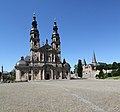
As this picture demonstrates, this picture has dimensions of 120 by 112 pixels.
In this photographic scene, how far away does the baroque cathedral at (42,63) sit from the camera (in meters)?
85.6

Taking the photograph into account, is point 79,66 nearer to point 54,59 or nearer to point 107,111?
point 54,59

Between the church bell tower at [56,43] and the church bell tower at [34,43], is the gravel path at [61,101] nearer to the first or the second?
the church bell tower at [34,43]

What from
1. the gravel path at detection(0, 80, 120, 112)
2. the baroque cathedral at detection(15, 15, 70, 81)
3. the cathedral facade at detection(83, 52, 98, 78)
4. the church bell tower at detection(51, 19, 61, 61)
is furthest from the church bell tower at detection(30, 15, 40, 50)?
the gravel path at detection(0, 80, 120, 112)

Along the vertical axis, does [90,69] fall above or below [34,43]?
below

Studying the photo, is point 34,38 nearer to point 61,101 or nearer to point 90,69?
point 90,69

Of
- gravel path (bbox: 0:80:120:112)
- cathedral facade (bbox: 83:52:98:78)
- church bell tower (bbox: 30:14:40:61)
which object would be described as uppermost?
church bell tower (bbox: 30:14:40:61)

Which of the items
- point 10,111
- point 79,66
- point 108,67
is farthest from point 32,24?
point 10,111

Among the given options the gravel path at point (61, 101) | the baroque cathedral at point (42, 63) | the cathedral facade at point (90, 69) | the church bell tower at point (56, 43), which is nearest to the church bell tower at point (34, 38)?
the baroque cathedral at point (42, 63)

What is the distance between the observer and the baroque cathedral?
85.6 m

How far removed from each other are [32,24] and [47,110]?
→ 3349 inches

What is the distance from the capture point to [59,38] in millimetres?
94125

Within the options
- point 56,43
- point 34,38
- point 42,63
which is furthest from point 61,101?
point 56,43

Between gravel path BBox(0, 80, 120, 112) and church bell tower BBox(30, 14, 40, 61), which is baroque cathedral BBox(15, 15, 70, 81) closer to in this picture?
church bell tower BBox(30, 14, 40, 61)

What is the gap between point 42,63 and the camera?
88125 mm
